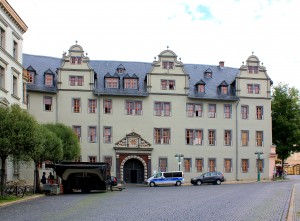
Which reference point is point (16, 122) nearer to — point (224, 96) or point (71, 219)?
point (71, 219)

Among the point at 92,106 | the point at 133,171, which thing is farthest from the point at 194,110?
the point at 92,106

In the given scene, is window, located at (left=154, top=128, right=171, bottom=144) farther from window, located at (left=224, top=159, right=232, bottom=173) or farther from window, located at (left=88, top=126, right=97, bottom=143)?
window, located at (left=224, top=159, right=232, bottom=173)

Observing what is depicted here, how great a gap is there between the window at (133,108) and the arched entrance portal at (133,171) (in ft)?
18.2

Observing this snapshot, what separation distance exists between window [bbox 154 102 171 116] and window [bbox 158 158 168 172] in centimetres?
549

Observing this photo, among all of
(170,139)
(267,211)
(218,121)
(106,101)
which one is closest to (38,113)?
(106,101)

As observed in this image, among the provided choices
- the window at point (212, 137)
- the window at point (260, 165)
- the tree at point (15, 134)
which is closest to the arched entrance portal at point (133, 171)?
the window at point (212, 137)

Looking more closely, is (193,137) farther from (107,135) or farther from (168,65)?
(107,135)

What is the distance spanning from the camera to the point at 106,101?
63312 mm

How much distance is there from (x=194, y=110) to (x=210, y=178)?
30.8 feet

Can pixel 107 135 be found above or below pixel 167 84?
below

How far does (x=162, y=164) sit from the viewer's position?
209ft

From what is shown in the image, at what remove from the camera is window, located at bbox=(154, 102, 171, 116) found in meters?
64.2

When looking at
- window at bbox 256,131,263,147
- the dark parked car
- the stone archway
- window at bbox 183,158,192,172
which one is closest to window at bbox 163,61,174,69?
window at bbox 183,158,192,172

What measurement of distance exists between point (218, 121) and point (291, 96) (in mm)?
13475
